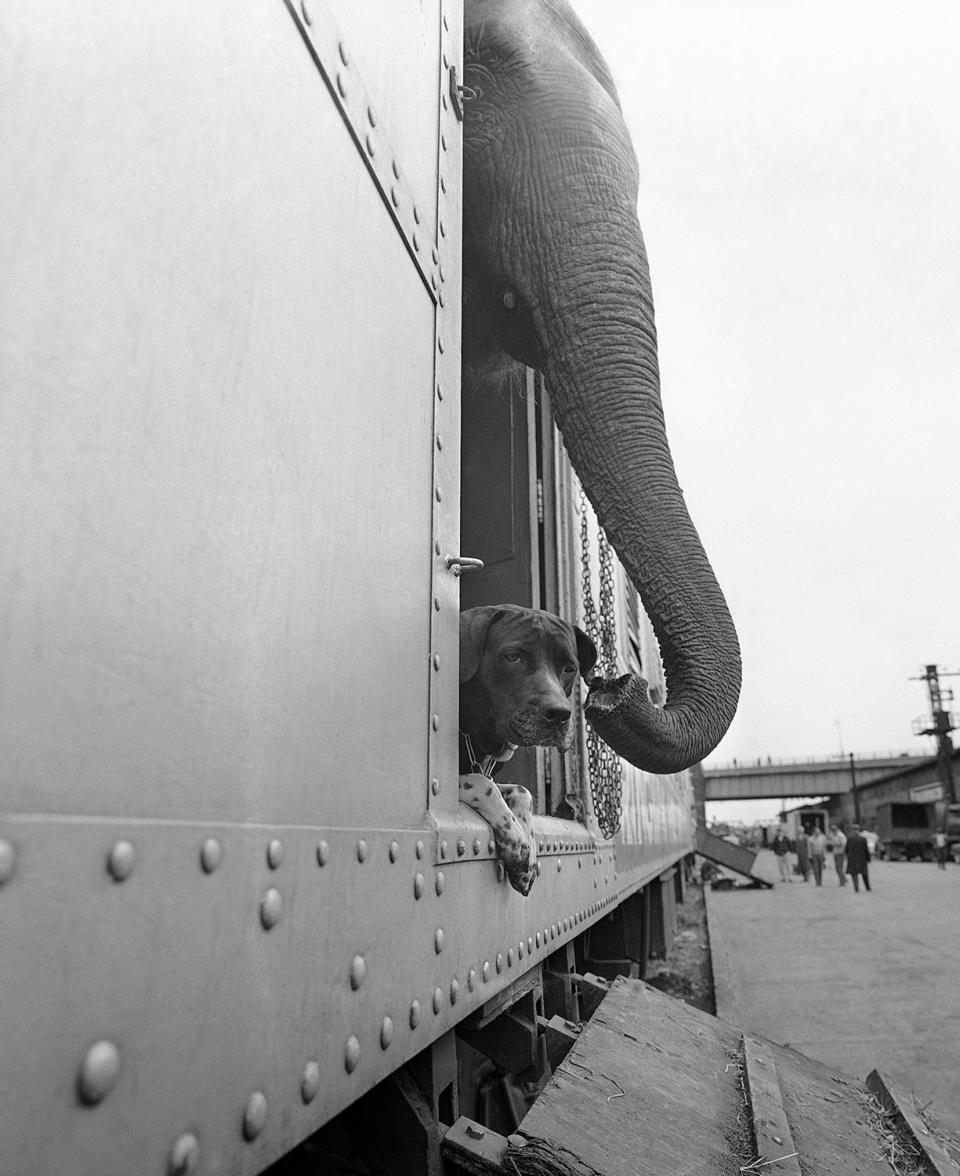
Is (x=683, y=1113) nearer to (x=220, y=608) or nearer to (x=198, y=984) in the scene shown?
(x=198, y=984)

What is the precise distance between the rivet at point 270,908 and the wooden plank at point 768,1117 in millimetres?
1548

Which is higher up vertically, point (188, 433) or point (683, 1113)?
point (188, 433)

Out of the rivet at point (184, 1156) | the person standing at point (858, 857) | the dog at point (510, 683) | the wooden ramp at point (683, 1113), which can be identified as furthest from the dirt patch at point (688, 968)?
the person standing at point (858, 857)

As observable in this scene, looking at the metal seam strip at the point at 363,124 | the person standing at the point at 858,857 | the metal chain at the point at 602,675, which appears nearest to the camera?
the metal seam strip at the point at 363,124

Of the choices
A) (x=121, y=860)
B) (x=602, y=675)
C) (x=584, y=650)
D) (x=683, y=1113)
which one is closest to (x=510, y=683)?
(x=584, y=650)

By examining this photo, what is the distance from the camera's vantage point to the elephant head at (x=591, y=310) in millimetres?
2535

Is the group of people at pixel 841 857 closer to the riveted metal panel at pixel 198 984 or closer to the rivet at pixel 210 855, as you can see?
the riveted metal panel at pixel 198 984

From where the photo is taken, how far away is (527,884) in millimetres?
2180

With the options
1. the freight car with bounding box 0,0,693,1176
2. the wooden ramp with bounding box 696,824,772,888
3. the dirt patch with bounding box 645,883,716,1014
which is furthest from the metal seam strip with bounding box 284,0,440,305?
the wooden ramp with bounding box 696,824,772,888

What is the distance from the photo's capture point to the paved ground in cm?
549

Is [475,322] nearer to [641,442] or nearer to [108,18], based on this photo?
[641,442]

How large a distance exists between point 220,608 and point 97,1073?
46 centimetres

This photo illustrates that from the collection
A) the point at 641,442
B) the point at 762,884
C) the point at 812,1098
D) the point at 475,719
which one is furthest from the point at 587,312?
the point at 762,884

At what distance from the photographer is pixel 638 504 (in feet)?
9.05
